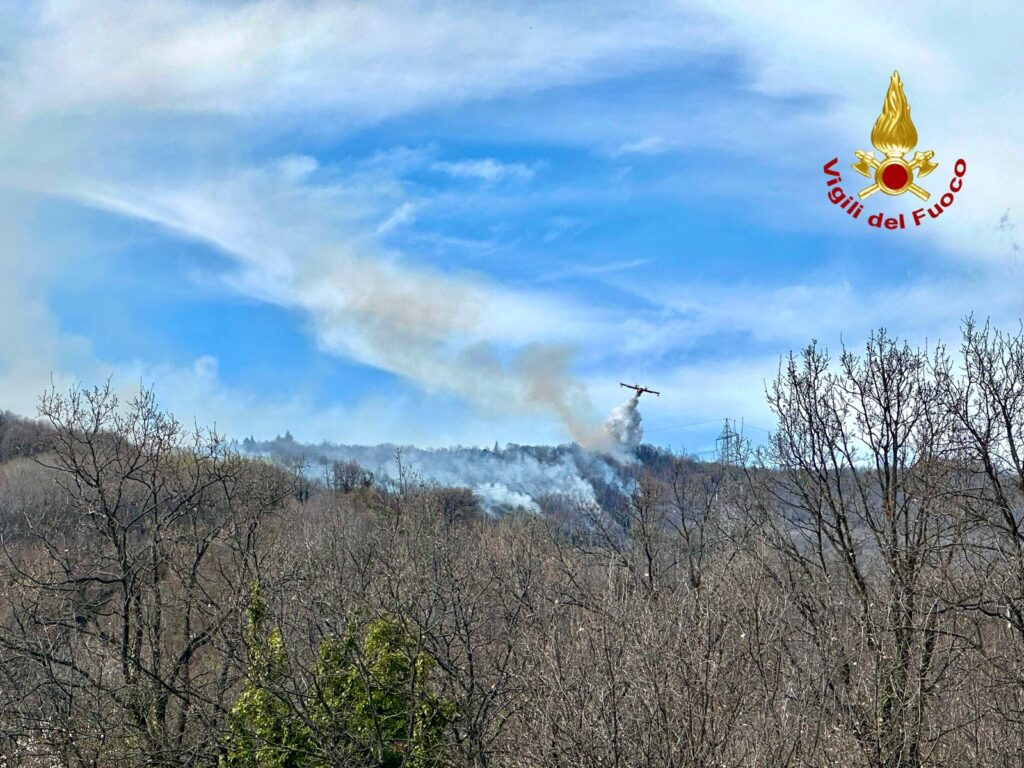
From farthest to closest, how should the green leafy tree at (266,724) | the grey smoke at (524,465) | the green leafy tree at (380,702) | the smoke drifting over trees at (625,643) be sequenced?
the grey smoke at (524,465) → the green leafy tree at (266,724) → the green leafy tree at (380,702) → the smoke drifting over trees at (625,643)

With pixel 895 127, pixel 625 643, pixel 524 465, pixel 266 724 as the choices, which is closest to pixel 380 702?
pixel 266 724

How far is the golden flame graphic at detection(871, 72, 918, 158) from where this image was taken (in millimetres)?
17562

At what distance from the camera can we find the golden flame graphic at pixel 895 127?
1756 cm

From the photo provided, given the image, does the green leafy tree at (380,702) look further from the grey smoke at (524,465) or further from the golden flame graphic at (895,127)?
the grey smoke at (524,465)

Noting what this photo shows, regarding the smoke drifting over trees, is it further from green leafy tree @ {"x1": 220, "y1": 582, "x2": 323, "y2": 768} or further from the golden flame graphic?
the golden flame graphic

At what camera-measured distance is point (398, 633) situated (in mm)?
15289

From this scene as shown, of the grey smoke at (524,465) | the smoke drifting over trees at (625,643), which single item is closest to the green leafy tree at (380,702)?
the smoke drifting over trees at (625,643)

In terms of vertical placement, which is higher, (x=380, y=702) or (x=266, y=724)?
(x=380, y=702)

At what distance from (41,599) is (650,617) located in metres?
12.8

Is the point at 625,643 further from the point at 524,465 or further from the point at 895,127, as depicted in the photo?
the point at 524,465

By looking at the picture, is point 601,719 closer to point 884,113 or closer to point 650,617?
point 650,617

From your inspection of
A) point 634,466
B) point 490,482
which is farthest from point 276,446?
point 634,466

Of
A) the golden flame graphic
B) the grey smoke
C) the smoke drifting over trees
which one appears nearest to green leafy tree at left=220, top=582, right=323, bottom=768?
the smoke drifting over trees

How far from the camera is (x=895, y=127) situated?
699 inches
